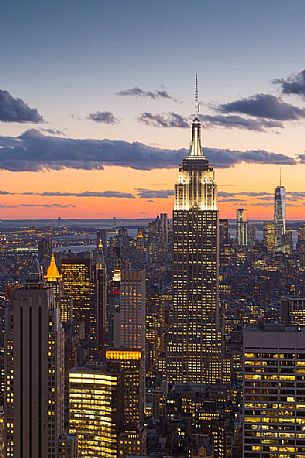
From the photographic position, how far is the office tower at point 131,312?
60219 mm

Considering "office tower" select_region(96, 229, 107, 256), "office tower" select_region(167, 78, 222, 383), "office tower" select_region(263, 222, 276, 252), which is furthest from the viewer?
"office tower" select_region(263, 222, 276, 252)

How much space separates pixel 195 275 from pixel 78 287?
28.7 ft

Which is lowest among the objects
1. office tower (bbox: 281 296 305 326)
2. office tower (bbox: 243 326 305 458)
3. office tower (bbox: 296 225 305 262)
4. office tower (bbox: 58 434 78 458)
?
office tower (bbox: 58 434 78 458)

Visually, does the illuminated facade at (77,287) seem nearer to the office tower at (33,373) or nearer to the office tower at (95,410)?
the office tower at (95,410)

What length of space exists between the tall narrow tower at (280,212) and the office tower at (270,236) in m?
0.39

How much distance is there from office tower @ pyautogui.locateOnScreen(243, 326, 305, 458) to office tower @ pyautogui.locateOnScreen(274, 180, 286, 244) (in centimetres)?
4604

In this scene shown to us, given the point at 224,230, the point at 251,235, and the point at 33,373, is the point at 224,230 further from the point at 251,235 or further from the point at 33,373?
the point at 33,373

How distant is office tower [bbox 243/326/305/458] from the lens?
2386 cm

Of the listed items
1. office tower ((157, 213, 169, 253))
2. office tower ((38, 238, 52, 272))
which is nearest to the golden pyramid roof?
office tower ((38, 238, 52, 272))

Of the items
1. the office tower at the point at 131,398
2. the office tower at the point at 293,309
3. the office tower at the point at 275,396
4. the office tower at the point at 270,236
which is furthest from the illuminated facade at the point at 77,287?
the office tower at the point at 275,396

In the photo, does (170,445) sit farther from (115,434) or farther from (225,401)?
(225,401)

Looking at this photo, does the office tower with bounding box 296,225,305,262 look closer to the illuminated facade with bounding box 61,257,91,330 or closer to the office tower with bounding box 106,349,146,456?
the illuminated facade with bounding box 61,257,91,330

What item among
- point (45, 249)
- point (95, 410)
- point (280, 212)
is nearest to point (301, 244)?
point (280, 212)

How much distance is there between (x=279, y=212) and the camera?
8031cm
